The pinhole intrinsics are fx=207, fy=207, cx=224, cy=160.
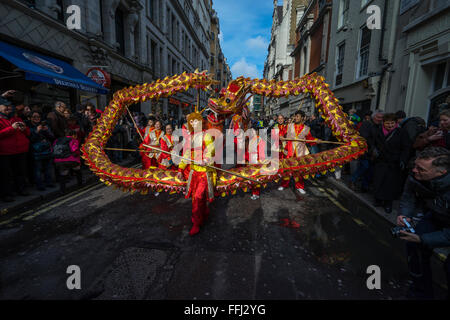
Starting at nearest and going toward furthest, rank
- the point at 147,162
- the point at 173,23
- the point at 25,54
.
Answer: the point at 147,162, the point at 25,54, the point at 173,23

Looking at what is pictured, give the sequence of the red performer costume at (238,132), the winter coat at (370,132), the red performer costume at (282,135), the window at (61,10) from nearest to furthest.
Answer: the winter coat at (370,132)
the red performer costume at (238,132)
the red performer costume at (282,135)
the window at (61,10)

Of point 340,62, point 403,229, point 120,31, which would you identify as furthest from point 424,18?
point 120,31

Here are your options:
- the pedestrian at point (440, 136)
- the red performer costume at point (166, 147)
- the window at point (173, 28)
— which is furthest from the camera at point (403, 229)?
the window at point (173, 28)

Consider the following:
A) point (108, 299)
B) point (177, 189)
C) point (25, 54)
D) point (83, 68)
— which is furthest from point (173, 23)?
point (108, 299)

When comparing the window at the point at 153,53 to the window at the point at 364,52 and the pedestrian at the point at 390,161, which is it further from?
the pedestrian at the point at 390,161

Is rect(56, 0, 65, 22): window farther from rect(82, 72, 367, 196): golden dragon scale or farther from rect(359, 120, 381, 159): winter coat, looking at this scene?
rect(359, 120, 381, 159): winter coat

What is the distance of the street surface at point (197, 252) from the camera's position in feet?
7.14

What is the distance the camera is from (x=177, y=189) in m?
3.38

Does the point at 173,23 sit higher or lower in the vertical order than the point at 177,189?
higher

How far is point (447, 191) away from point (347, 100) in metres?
12.3

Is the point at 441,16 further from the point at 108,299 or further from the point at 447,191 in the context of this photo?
the point at 108,299

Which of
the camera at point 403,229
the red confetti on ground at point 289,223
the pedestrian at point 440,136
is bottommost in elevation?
the red confetti on ground at point 289,223

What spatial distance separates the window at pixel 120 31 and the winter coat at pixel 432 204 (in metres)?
16.5

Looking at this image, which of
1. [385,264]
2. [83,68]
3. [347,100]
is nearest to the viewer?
[385,264]
